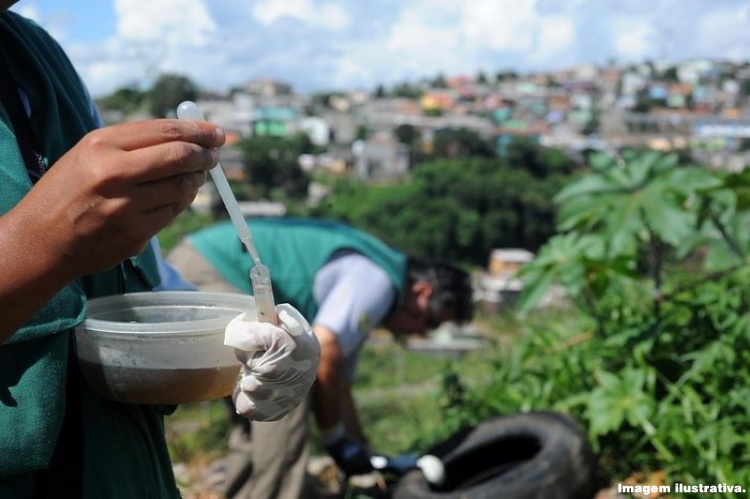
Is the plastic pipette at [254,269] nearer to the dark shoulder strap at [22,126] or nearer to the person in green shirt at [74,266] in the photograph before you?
the person in green shirt at [74,266]

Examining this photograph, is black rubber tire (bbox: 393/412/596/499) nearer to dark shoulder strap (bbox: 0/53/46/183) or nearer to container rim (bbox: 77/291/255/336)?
container rim (bbox: 77/291/255/336)

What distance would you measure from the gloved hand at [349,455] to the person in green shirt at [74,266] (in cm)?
217

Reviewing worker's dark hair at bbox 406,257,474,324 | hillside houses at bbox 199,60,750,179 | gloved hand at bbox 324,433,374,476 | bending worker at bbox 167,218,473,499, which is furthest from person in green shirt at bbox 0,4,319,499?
hillside houses at bbox 199,60,750,179

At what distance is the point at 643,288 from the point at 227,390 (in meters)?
3.42

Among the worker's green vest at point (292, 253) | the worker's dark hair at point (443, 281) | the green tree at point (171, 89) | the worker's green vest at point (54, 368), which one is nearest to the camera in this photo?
the worker's green vest at point (54, 368)

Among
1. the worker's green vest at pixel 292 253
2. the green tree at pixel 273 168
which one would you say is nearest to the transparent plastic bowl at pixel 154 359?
the worker's green vest at pixel 292 253

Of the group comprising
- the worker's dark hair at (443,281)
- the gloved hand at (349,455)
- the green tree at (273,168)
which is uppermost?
the worker's dark hair at (443,281)

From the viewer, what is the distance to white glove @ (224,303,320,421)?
990 millimetres

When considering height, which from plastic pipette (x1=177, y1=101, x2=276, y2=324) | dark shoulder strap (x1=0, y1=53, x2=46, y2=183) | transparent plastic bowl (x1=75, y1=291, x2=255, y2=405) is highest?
dark shoulder strap (x1=0, y1=53, x2=46, y2=183)

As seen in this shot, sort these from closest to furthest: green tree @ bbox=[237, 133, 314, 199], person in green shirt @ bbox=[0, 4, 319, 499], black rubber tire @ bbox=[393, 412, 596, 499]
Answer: person in green shirt @ bbox=[0, 4, 319, 499]
black rubber tire @ bbox=[393, 412, 596, 499]
green tree @ bbox=[237, 133, 314, 199]

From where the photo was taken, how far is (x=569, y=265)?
323 cm

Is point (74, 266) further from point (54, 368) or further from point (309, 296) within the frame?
point (309, 296)

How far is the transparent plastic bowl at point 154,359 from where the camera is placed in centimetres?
103

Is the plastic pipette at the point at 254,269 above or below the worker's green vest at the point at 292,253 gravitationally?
above
